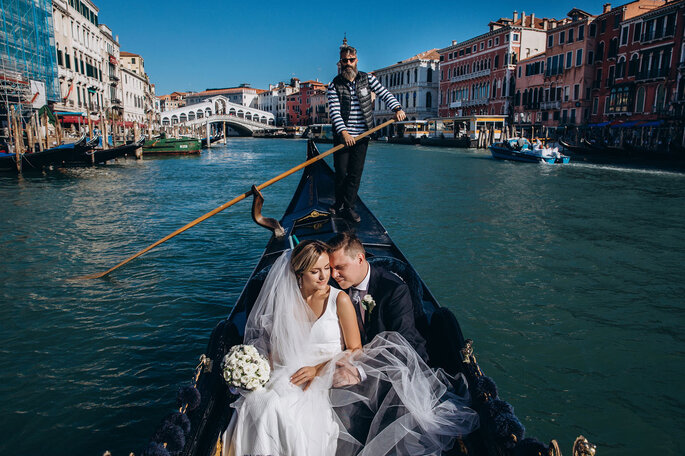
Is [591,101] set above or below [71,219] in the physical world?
above

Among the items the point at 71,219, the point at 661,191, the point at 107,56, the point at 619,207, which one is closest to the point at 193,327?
the point at 71,219

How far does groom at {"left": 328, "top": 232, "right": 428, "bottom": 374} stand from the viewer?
1587mm

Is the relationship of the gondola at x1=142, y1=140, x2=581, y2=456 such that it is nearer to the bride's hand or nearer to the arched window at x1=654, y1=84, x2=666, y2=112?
the bride's hand

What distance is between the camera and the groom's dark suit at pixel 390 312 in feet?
5.40

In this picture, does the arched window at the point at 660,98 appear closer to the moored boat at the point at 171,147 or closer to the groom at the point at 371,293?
the moored boat at the point at 171,147

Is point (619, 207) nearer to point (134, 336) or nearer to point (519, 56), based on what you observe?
point (134, 336)

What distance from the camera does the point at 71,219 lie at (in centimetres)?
640

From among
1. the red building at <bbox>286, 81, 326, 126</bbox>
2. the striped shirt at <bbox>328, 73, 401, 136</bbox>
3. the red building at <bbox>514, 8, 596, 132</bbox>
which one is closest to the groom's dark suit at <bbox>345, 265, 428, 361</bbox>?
the striped shirt at <bbox>328, 73, 401, 136</bbox>

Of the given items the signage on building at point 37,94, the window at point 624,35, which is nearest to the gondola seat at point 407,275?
the signage on building at point 37,94

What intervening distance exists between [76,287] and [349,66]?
2770 mm

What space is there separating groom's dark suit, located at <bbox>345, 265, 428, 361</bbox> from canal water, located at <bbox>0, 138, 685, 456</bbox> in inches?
34.9

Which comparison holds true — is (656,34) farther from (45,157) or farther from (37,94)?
(37,94)

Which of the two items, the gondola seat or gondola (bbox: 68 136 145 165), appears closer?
the gondola seat

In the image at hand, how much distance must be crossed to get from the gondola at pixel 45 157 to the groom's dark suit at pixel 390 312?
1268cm
